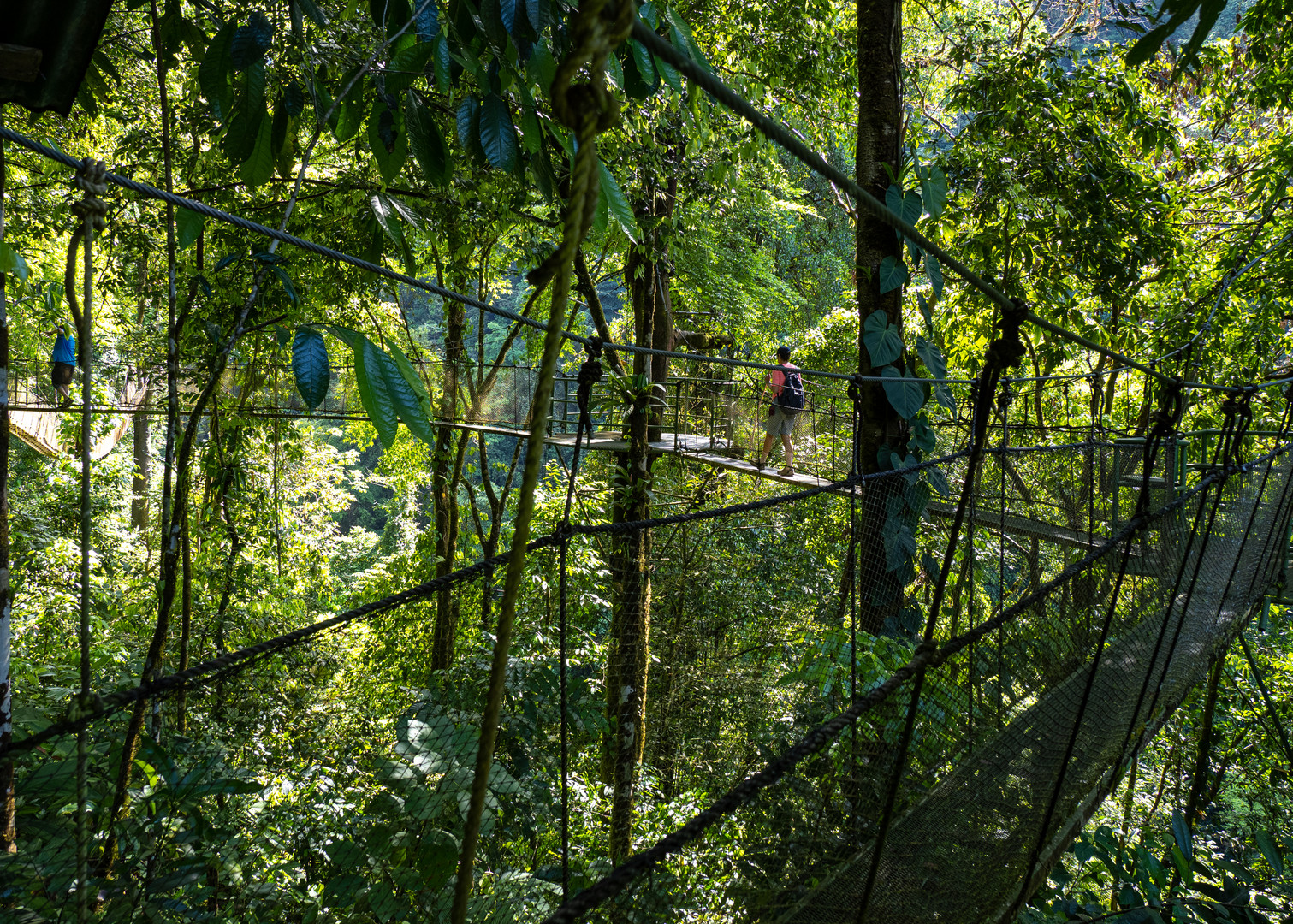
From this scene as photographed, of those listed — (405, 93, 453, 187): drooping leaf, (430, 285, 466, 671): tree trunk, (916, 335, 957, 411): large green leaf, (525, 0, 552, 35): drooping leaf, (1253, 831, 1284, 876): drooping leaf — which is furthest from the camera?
(430, 285, 466, 671): tree trunk

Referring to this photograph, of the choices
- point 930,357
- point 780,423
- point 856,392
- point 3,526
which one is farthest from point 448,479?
point 3,526

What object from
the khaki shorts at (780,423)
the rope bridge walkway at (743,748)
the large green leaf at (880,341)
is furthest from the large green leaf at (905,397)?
the khaki shorts at (780,423)

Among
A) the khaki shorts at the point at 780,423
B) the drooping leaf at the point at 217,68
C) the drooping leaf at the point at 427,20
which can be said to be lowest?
the khaki shorts at the point at 780,423

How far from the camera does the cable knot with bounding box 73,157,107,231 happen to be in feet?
1.96

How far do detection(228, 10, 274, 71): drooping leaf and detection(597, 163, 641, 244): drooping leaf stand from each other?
0.44m

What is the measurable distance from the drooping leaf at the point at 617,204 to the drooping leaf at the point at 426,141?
304 mm

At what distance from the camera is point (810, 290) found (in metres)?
12.0

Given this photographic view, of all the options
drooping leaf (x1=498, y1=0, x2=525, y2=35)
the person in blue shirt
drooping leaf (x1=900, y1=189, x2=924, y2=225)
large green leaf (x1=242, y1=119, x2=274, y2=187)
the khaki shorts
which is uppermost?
drooping leaf (x1=900, y1=189, x2=924, y2=225)

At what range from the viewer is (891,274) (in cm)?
282

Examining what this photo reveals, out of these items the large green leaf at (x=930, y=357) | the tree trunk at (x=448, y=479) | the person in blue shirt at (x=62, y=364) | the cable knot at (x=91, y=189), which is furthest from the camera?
the tree trunk at (x=448, y=479)

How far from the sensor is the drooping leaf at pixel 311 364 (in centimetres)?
69

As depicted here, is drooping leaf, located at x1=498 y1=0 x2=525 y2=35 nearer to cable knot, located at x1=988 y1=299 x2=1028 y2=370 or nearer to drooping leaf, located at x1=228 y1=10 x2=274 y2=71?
drooping leaf, located at x1=228 y1=10 x2=274 y2=71

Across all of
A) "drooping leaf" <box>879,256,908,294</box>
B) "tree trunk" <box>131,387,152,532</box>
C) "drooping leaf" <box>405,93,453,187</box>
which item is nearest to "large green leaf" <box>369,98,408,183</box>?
"drooping leaf" <box>405,93,453,187</box>

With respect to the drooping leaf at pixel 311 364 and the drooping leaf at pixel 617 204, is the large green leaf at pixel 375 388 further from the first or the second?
the drooping leaf at pixel 617 204
